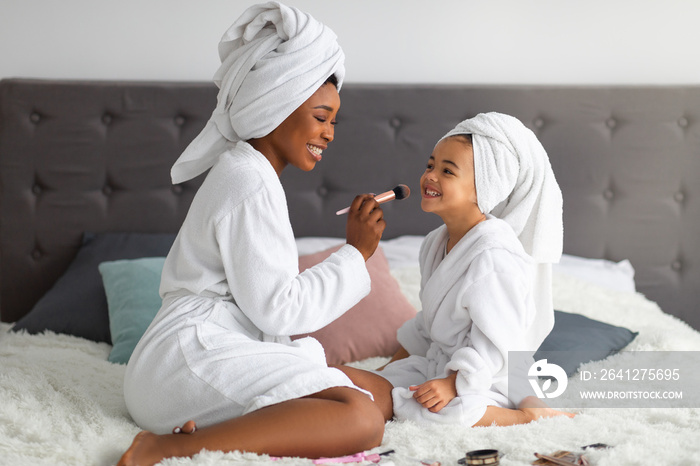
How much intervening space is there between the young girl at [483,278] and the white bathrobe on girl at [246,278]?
0.71ft

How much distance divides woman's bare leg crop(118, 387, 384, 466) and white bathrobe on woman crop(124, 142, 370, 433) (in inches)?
1.5

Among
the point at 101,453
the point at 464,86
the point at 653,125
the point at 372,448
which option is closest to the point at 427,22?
the point at 464,86

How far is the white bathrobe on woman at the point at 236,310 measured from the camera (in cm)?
128

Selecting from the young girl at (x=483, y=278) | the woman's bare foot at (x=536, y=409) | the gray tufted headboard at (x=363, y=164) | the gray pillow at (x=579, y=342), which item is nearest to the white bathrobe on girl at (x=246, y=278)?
the young girl at (x=483, y=278)

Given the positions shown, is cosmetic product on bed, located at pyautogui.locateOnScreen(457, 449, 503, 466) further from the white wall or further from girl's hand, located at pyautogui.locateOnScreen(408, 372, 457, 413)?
the white wall

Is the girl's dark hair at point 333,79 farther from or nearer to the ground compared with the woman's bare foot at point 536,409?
farther from the ground

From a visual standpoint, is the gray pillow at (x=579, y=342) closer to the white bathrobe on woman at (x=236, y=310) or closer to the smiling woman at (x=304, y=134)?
the white bathrobe on woman at (x=236, y=310)

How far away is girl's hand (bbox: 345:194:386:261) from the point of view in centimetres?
148

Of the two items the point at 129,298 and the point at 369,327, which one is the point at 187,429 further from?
the point at 129,298

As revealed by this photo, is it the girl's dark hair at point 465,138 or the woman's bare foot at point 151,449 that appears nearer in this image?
the woman's bare foot at point 151,449

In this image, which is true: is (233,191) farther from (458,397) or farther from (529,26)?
(529,26)

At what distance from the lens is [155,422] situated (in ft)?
4.35

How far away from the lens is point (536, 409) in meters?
1.48

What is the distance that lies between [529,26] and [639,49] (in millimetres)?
442
